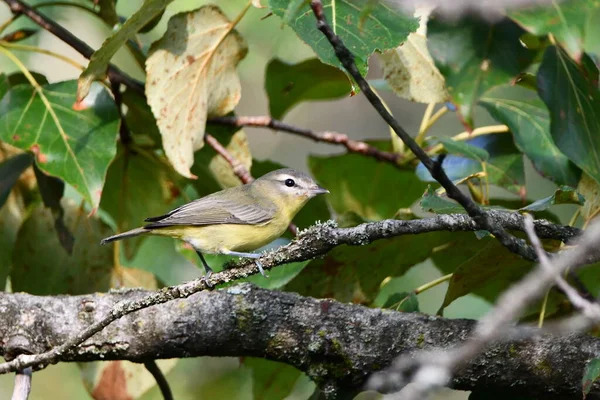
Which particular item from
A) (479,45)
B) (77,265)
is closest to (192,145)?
(77,265)

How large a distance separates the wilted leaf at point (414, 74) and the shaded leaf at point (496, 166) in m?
0.29

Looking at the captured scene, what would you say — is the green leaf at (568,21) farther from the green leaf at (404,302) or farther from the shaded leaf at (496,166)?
the green leaf at (404,302)

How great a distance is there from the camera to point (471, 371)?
2068 millimetres

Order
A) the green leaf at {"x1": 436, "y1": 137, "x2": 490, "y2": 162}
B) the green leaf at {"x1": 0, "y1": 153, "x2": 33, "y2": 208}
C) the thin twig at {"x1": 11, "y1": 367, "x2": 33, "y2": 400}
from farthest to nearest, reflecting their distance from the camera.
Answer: the green leaf at {"x1": 0, "y1": 153, "x2": 33, "y2": 208} < the green leaf at {"x1": 436, "y1": 137, "x2": 490, "y2": 162} < the thin twig at {"x1": 11, "y1": 367, "x2": 33, "y2": 400}

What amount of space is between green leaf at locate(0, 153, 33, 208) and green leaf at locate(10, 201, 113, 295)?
0.28m

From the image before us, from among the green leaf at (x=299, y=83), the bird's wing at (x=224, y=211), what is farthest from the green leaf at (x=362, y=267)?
the green leaf at (x=299, y=83)

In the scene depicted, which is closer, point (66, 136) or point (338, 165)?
point (66, 136)

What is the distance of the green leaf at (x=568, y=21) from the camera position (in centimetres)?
201

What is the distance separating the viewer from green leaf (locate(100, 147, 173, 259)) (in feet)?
9.76

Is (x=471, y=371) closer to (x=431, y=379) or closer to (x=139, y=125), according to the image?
(x=431, y=379)

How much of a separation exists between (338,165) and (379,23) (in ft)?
4.20

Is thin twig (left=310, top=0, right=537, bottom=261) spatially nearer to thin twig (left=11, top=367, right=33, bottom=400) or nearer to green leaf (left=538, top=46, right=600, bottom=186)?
green leaf (left=538, top=46, right=600, bottom=186)

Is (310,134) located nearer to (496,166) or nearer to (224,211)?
(224,211)

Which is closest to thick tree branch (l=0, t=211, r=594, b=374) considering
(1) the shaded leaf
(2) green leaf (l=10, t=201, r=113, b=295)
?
(1) the shaded leaf
